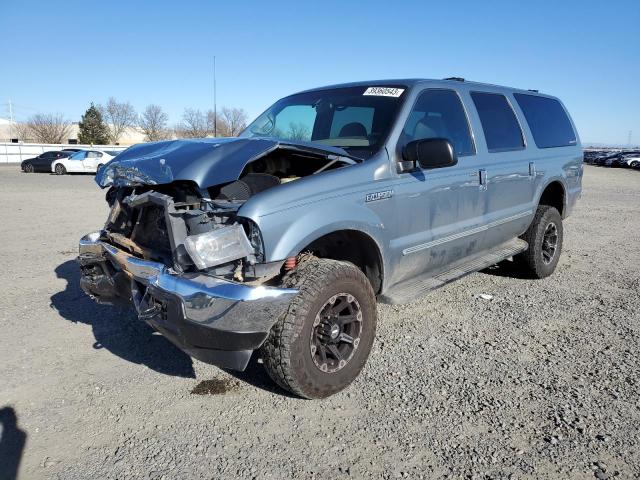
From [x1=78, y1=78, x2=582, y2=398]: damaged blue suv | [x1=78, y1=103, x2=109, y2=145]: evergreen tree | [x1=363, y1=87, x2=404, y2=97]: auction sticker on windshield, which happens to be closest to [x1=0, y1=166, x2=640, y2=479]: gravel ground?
[x1=78, y1=78, x2=582, y2=398]: damaged blue suv

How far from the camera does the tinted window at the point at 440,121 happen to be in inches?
151

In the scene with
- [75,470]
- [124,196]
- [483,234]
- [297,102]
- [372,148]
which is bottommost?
[75,470]

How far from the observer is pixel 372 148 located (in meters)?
3.62

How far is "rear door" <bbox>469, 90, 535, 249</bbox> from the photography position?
14.8 feet

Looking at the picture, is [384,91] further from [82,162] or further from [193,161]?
[82,162]

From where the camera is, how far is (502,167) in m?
4.67

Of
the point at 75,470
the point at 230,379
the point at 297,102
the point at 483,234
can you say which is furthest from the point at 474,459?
the point at 297,102

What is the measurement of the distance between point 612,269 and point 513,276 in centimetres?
148

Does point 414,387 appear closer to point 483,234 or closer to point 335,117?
point 483,234

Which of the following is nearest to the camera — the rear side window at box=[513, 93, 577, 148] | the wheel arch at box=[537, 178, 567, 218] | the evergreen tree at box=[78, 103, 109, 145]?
the rear side window at box=[513, 93, 577, 148]

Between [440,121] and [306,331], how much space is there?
7.40ft

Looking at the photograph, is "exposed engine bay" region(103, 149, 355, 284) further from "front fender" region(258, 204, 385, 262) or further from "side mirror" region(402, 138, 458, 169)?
"side mirror" region(402, 138, 458, 169)

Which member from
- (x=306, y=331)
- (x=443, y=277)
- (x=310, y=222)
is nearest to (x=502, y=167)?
(x=443, y=277)

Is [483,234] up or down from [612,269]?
up
